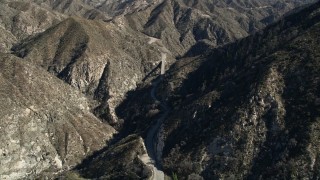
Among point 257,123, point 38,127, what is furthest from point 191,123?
point 38,127

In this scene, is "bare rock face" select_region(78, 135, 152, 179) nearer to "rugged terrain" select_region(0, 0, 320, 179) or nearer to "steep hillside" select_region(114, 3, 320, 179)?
"rugged terrain" select_region(0, 0, 320, 179)

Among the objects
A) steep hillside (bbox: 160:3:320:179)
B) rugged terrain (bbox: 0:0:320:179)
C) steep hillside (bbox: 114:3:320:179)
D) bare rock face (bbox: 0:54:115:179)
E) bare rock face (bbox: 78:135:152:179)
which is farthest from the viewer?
bare rock face (bbox: 0:54:115:179)

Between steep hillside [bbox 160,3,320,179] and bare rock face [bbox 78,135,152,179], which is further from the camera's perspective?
bare rock face [bbox 78,135,152,179]

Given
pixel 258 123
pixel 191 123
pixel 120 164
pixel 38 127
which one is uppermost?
pixel 258 123

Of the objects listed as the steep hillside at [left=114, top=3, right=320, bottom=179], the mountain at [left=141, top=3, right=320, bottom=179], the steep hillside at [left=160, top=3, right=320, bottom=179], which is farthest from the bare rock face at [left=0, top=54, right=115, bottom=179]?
the steep hillside at [left=160, top=3, right=320, bottom=179]

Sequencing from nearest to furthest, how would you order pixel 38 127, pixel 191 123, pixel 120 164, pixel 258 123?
pixel 258 123, pixel 120 164, pixel 191 123, pixel 38 127

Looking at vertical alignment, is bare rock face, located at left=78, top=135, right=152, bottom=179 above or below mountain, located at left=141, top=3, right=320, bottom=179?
below

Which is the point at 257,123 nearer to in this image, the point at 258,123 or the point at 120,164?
the point at 258,123

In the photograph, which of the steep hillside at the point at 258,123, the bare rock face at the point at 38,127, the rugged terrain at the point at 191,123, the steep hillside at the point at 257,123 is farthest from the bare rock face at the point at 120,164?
the bare rock face at the point at 38,127
